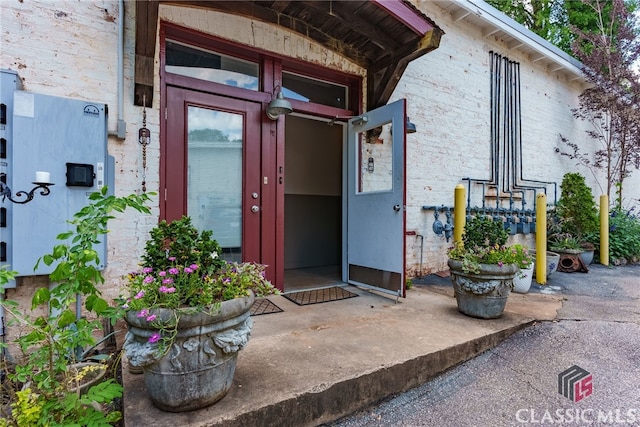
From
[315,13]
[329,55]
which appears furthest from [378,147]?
[315,13]

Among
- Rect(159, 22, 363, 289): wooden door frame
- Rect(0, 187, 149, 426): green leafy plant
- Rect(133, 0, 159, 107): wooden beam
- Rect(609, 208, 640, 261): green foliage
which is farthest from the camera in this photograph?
Rect(609, 208, 640, 261): green foliage

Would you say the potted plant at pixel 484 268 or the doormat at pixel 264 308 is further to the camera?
the doormat at pixel 264 308

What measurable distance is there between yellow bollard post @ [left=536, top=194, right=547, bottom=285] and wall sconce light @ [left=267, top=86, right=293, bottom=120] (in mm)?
3011

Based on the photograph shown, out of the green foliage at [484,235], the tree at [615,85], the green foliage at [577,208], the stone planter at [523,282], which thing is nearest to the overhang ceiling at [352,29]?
the green foliage at [484,235]

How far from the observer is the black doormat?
9.69 feet

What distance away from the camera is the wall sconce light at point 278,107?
2.98 meters

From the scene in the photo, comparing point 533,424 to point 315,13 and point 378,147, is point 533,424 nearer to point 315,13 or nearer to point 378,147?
point 378,147

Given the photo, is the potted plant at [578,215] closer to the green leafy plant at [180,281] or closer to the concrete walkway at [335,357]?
the concrete walkway at [335,357]

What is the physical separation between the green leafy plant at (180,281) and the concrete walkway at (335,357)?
416mm

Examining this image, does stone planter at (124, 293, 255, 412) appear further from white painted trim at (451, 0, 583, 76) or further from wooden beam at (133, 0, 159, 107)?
white painted trim at (451, 0, 583, 76)

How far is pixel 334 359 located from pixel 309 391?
1.09 ft

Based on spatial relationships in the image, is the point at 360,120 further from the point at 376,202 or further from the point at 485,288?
the point at 485,288

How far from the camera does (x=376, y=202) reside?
3.22 m

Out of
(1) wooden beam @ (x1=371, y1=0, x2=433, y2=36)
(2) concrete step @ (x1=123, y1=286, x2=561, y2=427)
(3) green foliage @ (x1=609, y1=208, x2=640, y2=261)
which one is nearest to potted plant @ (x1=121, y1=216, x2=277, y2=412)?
(2) concrete step @ (x1=123, y1=286, x2=561, y2=427)
